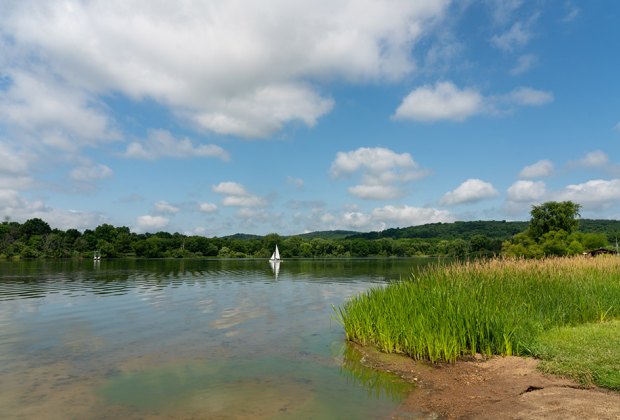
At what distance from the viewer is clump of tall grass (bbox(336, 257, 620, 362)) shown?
14.2 metres

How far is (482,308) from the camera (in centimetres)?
1491

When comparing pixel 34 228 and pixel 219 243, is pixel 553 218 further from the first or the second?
pixel 34 228

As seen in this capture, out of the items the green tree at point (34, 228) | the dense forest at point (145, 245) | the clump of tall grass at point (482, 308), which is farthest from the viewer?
the green tree at point (34, 228)

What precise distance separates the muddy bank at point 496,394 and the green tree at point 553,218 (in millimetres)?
89102

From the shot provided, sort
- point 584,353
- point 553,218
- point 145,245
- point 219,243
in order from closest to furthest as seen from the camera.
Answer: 1. point 584,353
2. point 553,218
3. point 145,245
4. point 219,243

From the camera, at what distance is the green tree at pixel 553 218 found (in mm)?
91056

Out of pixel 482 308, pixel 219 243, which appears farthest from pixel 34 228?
pixel 482 308

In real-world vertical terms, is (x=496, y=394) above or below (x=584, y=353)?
below

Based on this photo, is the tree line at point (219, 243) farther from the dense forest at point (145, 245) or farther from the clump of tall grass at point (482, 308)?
the clump of tall grass at point (482, 308)

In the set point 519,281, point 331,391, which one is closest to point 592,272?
point 519,281

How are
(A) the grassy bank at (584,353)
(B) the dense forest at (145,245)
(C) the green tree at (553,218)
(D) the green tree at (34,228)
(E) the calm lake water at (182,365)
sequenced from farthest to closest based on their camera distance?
(D) the green tree at (34,228), (B) the dense forest at (145,245), (C) the green tree at (553,218), (E) the calm lake water at (182,365), (A) the grassy bank at (584,353)

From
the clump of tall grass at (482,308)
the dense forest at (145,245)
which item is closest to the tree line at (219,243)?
the dense forest at (145,245)

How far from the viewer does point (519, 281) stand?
63.9 ft

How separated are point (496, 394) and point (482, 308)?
4421mm
